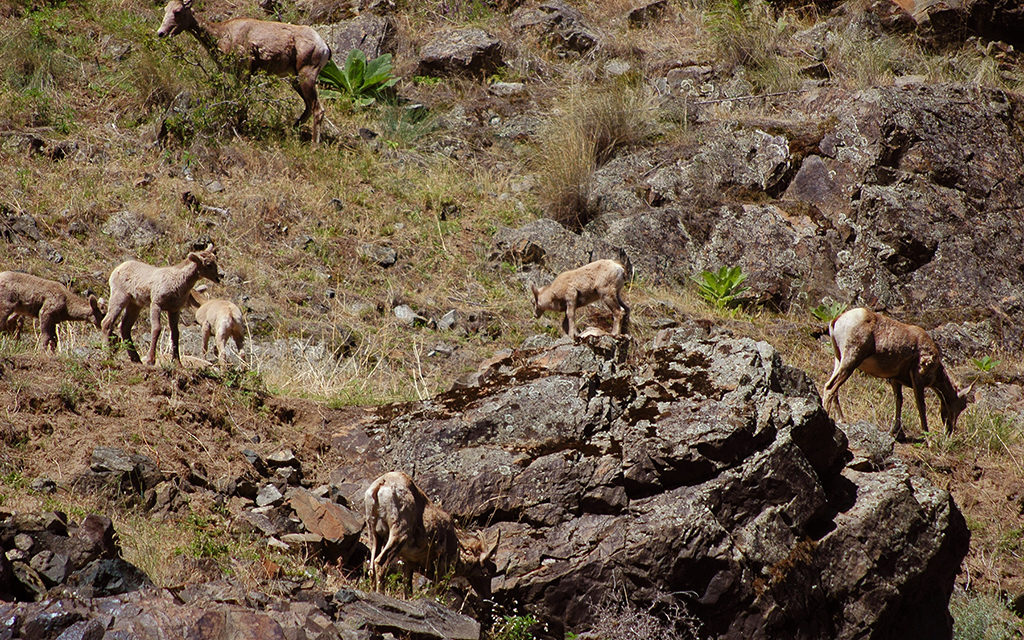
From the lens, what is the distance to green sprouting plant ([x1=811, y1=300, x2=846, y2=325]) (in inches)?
531

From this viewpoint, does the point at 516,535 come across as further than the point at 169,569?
Yes

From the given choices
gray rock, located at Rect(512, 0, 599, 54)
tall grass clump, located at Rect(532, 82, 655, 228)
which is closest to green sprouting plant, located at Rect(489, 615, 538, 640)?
tall grass clump, located at Rect(532, 82, 655, 228)

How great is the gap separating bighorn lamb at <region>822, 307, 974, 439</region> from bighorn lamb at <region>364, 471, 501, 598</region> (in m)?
5.42

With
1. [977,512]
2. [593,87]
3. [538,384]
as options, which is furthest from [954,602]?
[593,87]

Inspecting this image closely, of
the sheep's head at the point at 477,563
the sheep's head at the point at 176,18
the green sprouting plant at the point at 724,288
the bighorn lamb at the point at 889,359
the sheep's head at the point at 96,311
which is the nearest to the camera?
the sheep's head at the point at 477,563

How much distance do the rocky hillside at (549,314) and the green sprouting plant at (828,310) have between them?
316 millimetres

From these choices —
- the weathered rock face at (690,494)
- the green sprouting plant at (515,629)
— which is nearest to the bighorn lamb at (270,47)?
the weathered rock face at (690,494)

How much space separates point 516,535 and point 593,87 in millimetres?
12091

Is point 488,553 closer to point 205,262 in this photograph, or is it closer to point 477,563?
point 477,563

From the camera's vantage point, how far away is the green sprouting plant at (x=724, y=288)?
1373 centimetres

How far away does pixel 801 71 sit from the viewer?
712 inches

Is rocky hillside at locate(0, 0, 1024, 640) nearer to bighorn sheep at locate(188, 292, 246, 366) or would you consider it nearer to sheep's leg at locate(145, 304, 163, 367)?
sheep's leg at locate(145, 304, 163, 367)

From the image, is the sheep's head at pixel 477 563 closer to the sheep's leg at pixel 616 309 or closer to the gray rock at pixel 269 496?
the gray rock at pixel 269 496

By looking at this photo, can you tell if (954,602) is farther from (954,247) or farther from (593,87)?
(593,87)
